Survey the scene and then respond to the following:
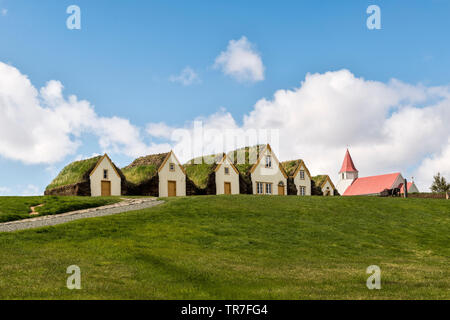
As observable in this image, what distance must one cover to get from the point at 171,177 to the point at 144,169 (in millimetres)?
3531

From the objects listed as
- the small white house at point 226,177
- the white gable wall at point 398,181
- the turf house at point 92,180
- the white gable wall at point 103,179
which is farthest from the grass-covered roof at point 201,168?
the white gable wall at point 398,181

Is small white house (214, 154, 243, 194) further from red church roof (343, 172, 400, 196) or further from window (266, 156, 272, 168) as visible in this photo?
red church roof (343, 172, 400, 196)

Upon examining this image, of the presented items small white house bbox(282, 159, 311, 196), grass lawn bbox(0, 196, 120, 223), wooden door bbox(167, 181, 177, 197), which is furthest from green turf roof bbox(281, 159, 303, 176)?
grass lawn bbox(0, 196, 120, 223)

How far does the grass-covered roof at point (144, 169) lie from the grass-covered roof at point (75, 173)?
199 inches

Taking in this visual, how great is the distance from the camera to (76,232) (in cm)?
2392

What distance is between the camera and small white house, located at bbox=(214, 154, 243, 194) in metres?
61.0

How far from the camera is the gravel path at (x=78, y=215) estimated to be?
87.1ft

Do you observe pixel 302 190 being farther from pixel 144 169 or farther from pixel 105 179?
pixel 105 179

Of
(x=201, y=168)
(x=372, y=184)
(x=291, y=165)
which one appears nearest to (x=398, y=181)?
(x=372, y=184)

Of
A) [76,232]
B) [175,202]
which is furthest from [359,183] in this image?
[76,232]

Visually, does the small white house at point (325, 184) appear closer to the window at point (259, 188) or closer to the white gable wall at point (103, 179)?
the window at point (259, 188)

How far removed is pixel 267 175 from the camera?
66.5m

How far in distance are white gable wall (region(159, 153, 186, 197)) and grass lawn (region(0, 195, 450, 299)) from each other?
19.5 metres

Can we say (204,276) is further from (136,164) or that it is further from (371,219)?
(136,164)
